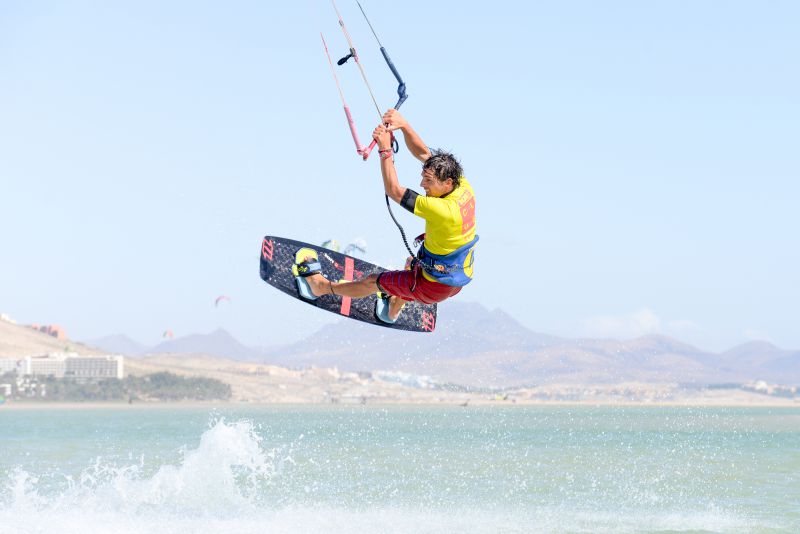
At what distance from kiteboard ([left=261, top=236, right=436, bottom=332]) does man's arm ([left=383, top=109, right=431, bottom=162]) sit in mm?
2962

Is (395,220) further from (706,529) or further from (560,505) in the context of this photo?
(560,505)

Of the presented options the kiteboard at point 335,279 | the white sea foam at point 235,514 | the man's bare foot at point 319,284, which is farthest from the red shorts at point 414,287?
the white sea foam at point 235,514

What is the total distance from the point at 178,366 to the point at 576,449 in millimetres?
160760

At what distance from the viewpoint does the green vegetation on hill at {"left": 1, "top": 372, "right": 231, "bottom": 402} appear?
155m

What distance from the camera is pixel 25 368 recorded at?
161m

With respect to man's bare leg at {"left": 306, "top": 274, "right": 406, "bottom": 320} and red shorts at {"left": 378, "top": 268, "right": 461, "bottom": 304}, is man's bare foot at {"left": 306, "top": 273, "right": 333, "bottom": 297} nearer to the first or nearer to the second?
man's bare leg at {"left": 306, "top": 274, "right": 406, "bottom": 320}

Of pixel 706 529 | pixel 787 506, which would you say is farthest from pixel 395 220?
pixel 787 506

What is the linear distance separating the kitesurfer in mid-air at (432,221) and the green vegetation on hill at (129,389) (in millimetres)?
151277

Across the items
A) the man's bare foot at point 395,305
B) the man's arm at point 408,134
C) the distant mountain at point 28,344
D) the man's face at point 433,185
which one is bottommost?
the man's bare foot at point 395,305

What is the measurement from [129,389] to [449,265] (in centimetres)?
15698

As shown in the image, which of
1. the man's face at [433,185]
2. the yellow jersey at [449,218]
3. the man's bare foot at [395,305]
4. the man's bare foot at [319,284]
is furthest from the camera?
the man's bare foot at [395,305]

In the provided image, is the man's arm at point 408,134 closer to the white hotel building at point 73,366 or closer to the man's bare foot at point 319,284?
the man's bare foot at point 319,284

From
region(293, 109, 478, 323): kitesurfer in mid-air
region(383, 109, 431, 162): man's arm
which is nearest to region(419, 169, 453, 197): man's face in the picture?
region(293, 109, 478, 323): kitesurfer in mid-air

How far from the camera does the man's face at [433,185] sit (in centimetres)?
734
